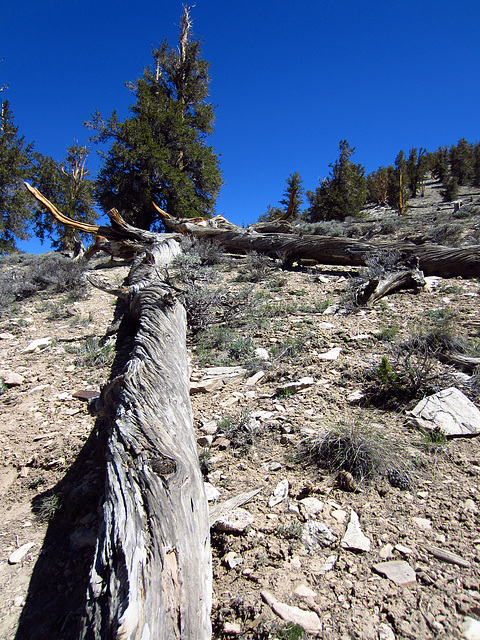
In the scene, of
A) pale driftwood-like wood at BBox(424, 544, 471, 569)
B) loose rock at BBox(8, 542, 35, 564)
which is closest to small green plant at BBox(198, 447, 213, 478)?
loose rock at BBox(8, 542, 35, 564)

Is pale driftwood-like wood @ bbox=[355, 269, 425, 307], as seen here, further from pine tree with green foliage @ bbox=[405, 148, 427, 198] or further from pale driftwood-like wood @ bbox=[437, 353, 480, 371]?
pine tree with green foliage @ bbox=[405, 148, 427, 198]

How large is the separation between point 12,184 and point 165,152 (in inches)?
382

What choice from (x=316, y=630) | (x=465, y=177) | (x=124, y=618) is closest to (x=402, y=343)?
(x=316, y=630)

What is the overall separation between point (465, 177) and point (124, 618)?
185 feet

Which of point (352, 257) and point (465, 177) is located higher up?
point (465, 177)

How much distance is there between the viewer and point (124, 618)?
1.24 meters

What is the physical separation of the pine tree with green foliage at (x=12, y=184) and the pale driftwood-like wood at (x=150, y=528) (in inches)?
853

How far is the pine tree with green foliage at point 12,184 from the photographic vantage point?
19.3 metres

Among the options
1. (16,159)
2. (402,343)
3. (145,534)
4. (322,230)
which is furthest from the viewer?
(16,159)

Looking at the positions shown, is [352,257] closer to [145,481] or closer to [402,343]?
[402,343]

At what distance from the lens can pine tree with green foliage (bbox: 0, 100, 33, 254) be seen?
63.2 feet

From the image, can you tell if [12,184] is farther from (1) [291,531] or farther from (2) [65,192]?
(1) [291,531]

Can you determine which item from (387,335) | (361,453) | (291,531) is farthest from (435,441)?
(387,335)

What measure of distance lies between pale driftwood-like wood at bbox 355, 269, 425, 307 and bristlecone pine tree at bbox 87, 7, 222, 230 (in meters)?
11.5
